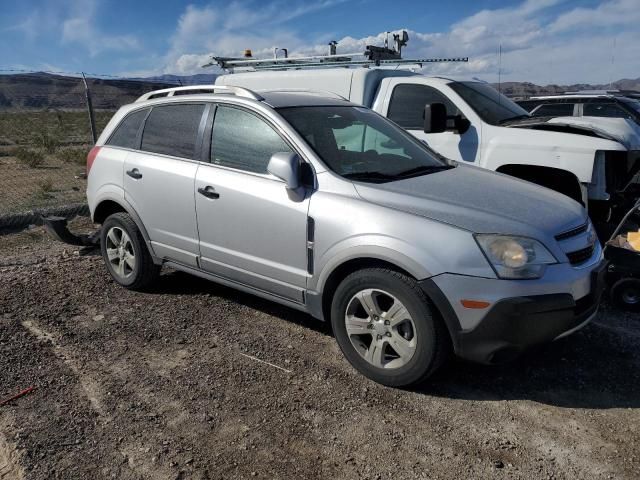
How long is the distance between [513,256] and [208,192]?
2.21 m

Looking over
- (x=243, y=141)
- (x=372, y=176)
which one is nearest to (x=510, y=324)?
(x=372, y=176)

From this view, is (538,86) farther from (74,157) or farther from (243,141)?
(243,141)

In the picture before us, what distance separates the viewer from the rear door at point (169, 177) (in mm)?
4363

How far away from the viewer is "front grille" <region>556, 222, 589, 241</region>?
129 inches

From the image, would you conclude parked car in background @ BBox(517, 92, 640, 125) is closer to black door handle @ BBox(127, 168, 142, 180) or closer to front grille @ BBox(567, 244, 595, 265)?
front grille @ BBox(567, 244, 595, 265)

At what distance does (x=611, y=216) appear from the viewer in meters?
5.57

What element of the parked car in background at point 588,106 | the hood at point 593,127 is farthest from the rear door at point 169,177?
the parked car in background at point 588,106

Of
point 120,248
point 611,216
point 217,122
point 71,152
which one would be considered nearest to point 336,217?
point 217,122

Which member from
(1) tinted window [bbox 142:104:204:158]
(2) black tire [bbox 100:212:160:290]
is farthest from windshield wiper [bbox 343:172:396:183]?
(2) black tire [bbox 100:212:160:290]

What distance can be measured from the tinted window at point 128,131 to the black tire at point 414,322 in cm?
258

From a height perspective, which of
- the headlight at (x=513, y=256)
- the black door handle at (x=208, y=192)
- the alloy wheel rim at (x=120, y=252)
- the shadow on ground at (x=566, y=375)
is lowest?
the shadow on ground at (x=566, y=375)

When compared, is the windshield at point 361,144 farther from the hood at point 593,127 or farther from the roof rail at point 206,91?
the hood at point 593,127

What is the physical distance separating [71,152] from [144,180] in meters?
13.2

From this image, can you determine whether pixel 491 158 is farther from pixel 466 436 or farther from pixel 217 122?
pixel 466 436
